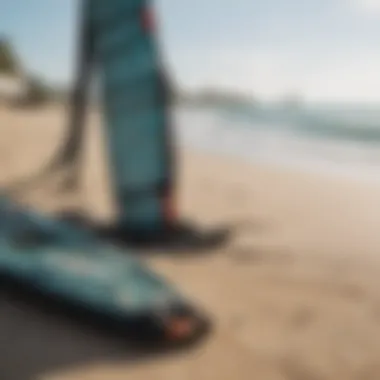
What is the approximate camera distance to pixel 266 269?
4.65 ft

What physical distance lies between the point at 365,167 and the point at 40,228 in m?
1.75

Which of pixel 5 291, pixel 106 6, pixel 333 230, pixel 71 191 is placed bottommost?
pixel 5 291

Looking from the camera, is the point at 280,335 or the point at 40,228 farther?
the point at 40,228

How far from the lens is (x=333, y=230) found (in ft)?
5.44

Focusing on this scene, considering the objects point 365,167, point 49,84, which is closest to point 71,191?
point 49,84

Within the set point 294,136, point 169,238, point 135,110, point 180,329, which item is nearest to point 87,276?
point 180,329

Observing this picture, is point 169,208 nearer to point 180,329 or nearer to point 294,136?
point 180,329

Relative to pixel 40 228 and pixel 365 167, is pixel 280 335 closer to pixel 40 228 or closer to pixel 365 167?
pixel 40 228

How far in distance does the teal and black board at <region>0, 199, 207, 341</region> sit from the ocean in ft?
3.46

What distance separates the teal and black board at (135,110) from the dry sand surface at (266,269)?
0.13m

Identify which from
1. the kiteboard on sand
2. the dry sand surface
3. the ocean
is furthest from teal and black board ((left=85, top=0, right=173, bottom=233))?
the ocean

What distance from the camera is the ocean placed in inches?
106

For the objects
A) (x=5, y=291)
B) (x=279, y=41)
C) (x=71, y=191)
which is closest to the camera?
(x=5, y=291)

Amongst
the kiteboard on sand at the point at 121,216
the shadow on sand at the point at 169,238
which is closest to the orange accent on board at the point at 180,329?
the kiteboard on sand at the point at 121,216
